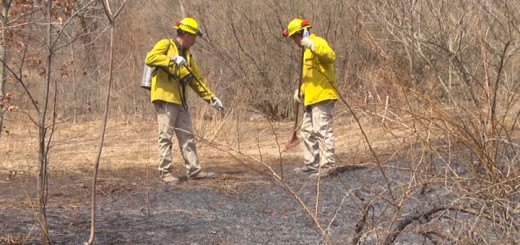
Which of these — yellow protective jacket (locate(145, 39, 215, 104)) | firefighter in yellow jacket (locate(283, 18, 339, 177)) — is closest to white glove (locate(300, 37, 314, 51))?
firefighter in yellow jacket (locate(283, 18, 339, 177))

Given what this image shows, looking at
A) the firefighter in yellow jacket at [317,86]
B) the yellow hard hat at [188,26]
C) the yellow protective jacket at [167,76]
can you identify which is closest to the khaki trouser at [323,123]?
the firefighter in yellow jacket at [317,86]

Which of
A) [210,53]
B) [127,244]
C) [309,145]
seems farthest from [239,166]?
[210,53]

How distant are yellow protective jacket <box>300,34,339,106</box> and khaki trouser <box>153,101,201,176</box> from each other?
1351mm

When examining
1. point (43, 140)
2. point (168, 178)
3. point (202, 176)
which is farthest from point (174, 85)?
point (43, 140)

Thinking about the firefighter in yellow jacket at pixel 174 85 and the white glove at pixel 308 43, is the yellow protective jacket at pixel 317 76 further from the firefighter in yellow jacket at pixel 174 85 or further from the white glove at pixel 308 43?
the firefighter in yellow jacket at pixel 174 85

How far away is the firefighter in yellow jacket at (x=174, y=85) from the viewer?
375 inches

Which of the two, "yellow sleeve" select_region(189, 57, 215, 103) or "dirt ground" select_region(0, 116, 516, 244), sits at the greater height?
"yellow sleeve" select_region(189, 57, 215, 103)

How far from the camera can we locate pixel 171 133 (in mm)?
9930

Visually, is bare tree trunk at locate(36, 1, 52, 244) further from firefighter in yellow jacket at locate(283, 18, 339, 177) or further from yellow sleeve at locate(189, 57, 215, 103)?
firefighter in yellow jacket at locate(283, 18, 339, 177)

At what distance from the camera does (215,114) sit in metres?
14.8

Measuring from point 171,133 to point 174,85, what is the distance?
0.56 meters

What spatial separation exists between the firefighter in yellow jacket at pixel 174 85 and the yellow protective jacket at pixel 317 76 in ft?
3.33

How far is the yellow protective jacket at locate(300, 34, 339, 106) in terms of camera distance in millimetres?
9594

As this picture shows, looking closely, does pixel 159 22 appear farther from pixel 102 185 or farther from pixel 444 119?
pixel 444 119
